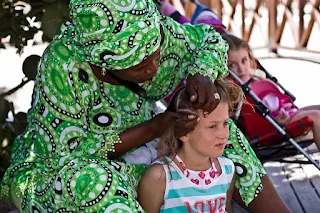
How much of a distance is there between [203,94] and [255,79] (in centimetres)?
180

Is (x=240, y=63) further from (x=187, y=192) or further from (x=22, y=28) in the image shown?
(x=187, y=192)

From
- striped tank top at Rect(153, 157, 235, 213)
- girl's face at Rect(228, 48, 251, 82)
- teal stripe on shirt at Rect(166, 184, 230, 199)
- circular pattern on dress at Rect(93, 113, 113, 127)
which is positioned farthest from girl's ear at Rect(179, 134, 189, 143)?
girl's face at Rect(228, 48, 251, 82)

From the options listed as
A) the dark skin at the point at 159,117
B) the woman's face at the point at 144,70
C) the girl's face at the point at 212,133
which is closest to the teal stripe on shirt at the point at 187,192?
the girl's face at the point at 212,133

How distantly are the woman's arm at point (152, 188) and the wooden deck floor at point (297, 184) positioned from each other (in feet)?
3.55

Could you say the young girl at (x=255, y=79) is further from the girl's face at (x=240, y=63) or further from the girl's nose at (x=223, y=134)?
the girl's nose at (x=223, y=134)

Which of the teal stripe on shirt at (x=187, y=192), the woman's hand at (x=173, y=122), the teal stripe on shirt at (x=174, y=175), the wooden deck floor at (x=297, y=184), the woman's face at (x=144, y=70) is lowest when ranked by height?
the wooden deck floor at (x=297, y=184)

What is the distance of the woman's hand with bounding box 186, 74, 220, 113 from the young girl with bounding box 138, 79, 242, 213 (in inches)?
1.5

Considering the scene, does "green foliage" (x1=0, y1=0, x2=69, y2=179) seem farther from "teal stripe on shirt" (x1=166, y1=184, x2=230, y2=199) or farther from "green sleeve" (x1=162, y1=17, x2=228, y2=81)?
"teal stripe on shirt" (x1=166, y1=184, x2=230, y2=199)

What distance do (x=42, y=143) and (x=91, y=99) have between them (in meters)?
0.29

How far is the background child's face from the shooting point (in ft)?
10.7

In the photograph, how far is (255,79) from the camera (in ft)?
16.1

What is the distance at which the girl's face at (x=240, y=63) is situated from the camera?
4781mm

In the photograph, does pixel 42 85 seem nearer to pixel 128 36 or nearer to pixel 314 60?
pixel 128 36

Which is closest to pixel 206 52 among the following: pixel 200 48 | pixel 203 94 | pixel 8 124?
pixel 200 48
